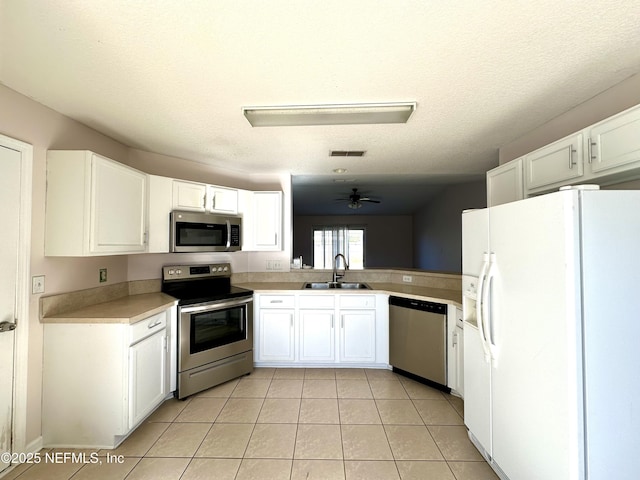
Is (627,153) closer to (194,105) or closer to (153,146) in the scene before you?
(194,105)

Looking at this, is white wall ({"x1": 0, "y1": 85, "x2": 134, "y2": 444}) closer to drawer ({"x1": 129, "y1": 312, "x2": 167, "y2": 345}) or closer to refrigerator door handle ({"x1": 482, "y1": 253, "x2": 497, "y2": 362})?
drawer ({"x1": 129, "y1": 312, "x2": 167, "y2": 345})

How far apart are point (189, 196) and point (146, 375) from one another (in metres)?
1.63

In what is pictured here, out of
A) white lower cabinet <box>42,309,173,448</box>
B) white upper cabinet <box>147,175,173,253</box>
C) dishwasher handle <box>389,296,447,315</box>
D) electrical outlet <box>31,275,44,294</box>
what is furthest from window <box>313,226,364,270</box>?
electrical outlet <box>31,275,44,294</box>

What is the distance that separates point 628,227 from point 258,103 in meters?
2.06

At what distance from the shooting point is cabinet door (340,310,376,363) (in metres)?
3.04

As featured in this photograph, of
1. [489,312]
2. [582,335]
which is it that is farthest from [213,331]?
[582,335]

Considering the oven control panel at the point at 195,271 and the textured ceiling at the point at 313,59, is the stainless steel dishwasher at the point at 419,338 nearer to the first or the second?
the textured ceiling at the point at 313,59

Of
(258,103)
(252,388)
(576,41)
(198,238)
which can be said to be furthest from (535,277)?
(198,238)

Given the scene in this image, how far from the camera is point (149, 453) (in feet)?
5.95

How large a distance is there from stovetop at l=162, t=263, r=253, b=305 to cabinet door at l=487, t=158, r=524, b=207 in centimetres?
256

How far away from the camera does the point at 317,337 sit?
121 inches

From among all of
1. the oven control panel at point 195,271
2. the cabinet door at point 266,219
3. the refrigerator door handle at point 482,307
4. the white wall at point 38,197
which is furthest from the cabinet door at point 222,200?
the refrigerator door handle at point 482,307

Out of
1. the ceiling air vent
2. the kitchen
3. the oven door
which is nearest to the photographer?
the kitchen

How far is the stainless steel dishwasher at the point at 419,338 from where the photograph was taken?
2.58 m
